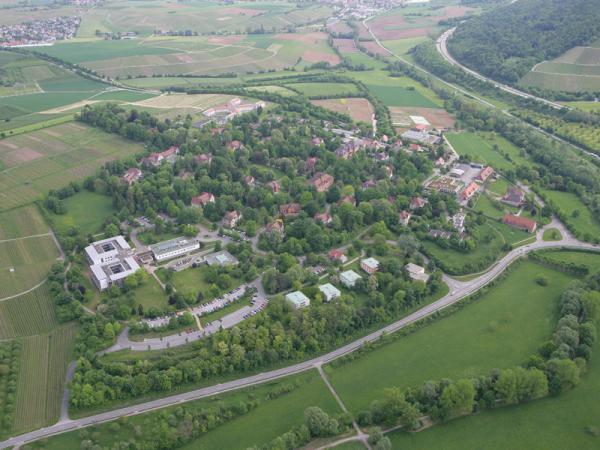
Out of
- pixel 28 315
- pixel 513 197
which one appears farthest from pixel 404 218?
pixel 28 315

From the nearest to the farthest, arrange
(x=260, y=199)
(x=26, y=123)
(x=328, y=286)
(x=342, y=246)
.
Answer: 1. (x=328, y=286)
2. (x=342, y=246)
3. (x=260, y=199)
4. (x=26, y=123)

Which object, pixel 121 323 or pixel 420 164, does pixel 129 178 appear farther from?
pixel 420 164

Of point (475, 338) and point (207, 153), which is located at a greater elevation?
point (207, 153)

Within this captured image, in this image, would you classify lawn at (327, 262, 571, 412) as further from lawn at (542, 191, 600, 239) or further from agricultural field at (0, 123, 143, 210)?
agricultural field at (0, 123, 143, 210)

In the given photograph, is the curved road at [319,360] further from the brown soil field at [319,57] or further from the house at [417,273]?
the brown soil field at [319,57]

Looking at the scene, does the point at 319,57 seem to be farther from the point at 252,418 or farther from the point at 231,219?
the point at 252,418

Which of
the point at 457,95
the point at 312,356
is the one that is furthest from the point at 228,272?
the point at 457,95
